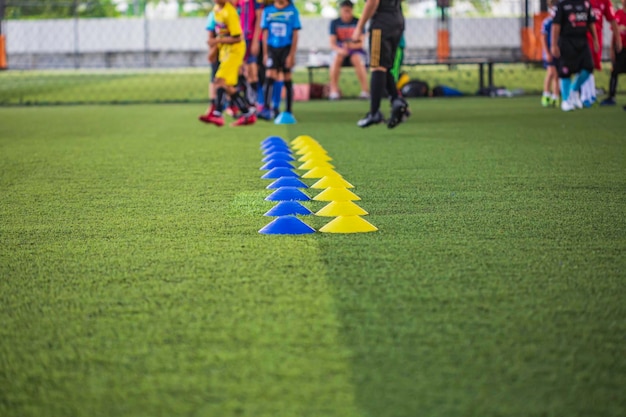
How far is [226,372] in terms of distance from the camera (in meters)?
2.15

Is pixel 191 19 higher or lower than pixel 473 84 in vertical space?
higher

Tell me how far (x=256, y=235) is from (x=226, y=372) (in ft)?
5.77

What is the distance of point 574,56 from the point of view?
12.5m

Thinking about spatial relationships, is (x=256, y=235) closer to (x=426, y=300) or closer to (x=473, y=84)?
(x=426, y=300)

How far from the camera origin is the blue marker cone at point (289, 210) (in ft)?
14.4

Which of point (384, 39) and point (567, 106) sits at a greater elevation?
point (384, 39)

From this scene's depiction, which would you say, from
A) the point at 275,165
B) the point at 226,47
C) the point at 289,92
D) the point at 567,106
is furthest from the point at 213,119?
the point at 567,106

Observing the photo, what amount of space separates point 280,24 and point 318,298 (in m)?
9.33

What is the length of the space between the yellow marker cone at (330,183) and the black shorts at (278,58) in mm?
6591

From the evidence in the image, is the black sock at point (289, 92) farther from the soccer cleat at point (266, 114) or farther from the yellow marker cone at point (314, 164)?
the yellow marker cone at point (314, 164)

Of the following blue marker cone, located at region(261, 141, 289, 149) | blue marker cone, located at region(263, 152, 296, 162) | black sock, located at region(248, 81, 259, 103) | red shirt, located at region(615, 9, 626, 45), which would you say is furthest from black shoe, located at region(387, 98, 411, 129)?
red shirt, located at region(615, 9, 626, 45)

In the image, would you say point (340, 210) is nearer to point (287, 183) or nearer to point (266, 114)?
point (287, 183)

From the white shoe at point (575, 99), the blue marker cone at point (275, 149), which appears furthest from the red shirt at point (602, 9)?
the blue marker cone at point (275, 149)

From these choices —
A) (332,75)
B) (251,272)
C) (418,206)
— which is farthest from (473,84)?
(251,272)
